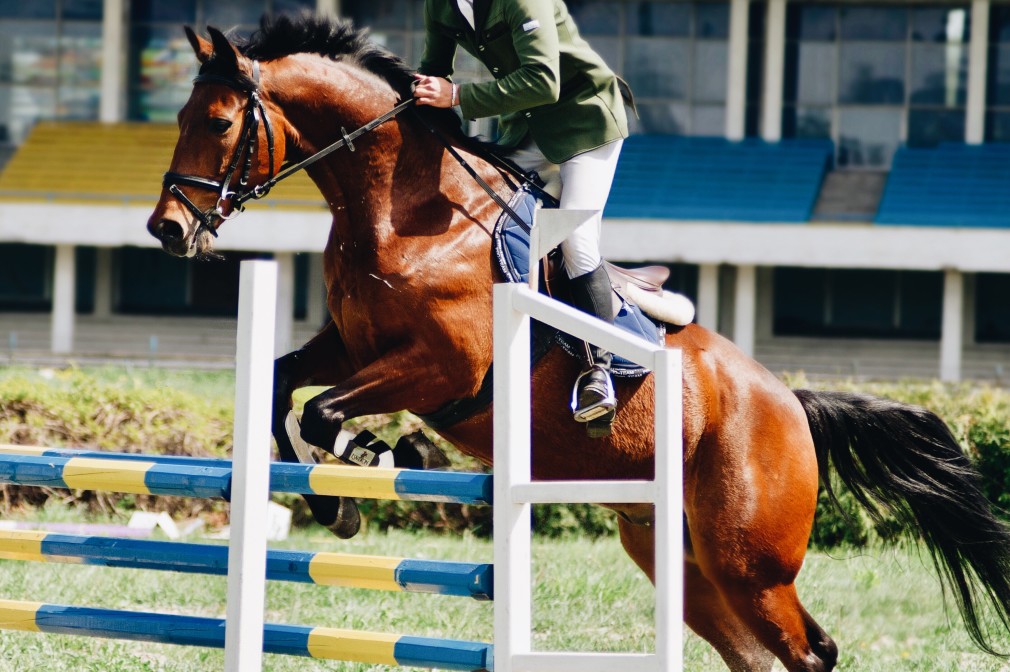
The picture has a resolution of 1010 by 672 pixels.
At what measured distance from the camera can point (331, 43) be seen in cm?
416

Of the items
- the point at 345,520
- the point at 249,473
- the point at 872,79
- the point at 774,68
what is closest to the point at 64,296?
the point at 774,68

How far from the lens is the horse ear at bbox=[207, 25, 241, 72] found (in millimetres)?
3760

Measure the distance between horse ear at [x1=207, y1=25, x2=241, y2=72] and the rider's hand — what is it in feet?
1.84

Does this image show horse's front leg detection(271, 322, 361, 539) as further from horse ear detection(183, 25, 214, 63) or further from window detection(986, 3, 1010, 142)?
window detection(986, 3, 1010, 142)

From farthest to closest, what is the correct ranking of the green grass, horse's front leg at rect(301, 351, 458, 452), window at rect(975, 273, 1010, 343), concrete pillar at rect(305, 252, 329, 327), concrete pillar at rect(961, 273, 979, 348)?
concrete pillar at rect(305, 252, 329, 327), window at rect(975, 273, 1010, 343), concrete pillar at rect(961, 273, 979, 348), the green grass, horse's front leg at rect(301, 351, 458, 452)

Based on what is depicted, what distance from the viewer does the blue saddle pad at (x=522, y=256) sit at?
3.91m

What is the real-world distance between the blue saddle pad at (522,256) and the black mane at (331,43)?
0.55 m

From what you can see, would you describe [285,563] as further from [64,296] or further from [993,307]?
[993,307]

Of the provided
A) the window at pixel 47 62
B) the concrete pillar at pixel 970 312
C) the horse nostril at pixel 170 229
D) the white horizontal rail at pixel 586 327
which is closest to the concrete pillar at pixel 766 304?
the concrete pillar at pixel 970 312

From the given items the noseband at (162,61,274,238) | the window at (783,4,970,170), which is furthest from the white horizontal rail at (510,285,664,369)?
the window at (783,4,970,170)

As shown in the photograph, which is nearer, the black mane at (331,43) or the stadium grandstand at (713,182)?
the black mane at (331,43)

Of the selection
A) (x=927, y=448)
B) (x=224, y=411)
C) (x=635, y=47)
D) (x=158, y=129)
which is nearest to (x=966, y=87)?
(x=635, y=47)

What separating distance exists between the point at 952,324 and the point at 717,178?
5.05m

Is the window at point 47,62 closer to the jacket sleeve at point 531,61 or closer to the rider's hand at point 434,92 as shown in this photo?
the rider's hand at point 434,92
